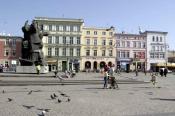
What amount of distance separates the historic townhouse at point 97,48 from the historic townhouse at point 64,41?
204 centimetres

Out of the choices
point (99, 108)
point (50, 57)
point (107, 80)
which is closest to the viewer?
point (99, 108)

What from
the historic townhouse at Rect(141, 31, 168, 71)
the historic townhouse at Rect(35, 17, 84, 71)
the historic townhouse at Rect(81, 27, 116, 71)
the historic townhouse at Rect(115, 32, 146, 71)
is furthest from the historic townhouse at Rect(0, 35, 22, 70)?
the historic townhouse at Rect(141, 31, 168, 71)

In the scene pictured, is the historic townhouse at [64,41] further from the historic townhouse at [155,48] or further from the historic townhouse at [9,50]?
the historic townhouse at [155,48]

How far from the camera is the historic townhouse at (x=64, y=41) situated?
4072 inches

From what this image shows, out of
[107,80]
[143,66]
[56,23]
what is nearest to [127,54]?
[143,66]

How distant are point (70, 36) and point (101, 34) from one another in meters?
8.96

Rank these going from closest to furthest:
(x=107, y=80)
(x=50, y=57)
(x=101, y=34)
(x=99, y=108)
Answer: (x=99, y=108)
(x=107, y=80)
(x=50, y=57)
(x=101, y=34)

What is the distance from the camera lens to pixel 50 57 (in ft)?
330

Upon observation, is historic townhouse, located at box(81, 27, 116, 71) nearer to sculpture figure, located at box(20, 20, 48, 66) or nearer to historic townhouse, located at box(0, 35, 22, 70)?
historic townhouse, located at box(0, 35, 22, 70)

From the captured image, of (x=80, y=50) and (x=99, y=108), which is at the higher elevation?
(x=80, y=50)

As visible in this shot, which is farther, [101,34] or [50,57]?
[101,34]

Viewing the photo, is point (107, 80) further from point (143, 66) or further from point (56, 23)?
point (143, 66)

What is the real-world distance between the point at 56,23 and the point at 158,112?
90822 mm

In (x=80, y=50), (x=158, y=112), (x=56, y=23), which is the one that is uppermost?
(x=56, y=23)
